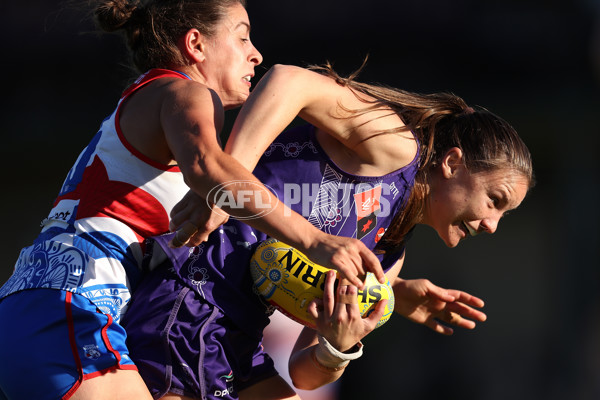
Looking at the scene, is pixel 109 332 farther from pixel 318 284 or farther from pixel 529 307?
pixel 529 307

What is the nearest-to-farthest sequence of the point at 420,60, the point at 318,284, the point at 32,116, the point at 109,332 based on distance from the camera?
the point at 109,332 → the point at 318,284 → the point at 420,60 → the point at 32,116

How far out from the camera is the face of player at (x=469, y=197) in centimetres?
286

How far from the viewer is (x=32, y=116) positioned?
398 inches

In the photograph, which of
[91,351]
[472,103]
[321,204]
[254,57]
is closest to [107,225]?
[91,351]

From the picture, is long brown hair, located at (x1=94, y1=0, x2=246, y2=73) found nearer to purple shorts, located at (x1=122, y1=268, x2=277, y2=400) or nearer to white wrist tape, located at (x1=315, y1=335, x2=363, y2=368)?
purple shorts, located at (x1=122, y1=268, x2=277, y2=400)

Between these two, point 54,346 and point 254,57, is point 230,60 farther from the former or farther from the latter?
point 54,346

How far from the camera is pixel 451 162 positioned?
285 cm

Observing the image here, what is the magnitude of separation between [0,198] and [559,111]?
7.30 metres

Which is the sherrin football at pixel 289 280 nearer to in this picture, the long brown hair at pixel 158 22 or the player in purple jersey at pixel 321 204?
the player in purple jersey at pixel 321 204

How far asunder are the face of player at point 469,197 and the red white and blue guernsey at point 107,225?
3.15 ft

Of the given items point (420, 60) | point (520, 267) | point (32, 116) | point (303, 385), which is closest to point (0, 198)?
point (32, 116)

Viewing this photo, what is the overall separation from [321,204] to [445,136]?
565mm

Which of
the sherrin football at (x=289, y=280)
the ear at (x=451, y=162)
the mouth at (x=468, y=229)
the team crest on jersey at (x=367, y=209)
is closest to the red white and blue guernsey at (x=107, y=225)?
the sherrin football at (x=289, y=280)

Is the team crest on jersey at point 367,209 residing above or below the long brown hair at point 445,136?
below
